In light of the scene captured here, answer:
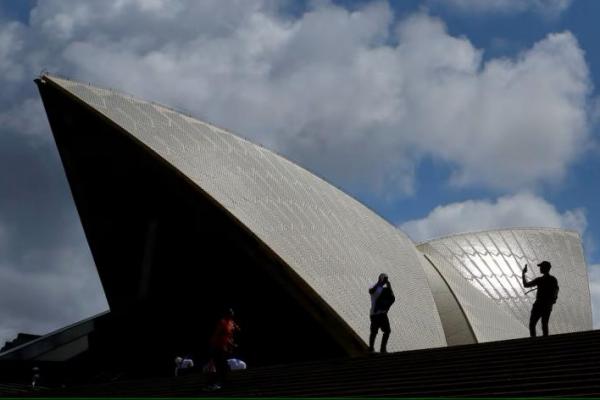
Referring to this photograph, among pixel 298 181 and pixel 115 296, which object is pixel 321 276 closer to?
pixel 298 181

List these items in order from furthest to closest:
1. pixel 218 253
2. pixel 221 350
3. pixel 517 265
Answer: pixel 517 265, pixel 218 253, pixel 221 350

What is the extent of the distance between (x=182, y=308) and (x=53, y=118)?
5.95 m

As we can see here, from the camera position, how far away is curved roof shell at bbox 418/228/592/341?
24.9m

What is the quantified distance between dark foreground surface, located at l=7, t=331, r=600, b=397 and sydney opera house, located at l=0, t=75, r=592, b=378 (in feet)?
19.1

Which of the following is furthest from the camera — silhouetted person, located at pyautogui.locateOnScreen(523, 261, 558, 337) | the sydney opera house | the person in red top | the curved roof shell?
the curved roof shell

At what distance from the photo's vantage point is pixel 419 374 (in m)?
6.62

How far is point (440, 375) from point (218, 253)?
1042 cm

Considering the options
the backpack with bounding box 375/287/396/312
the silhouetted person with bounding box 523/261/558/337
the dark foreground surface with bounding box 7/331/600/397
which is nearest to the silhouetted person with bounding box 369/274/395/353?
the backpack with bounding box 375/287/396/312

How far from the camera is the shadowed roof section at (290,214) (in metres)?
14.5

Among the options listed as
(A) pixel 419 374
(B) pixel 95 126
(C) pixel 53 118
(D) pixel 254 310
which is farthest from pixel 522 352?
(C) pixel 53 118

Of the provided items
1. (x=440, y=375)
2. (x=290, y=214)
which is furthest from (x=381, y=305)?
(x=290, y=214)

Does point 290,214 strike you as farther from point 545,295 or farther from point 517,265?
Answer: point 517,265

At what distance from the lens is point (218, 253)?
16.4m

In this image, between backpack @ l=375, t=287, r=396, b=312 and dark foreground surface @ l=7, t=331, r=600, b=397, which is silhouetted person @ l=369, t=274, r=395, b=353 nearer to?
backpack @ l=375, t=287, r=396, b=312
